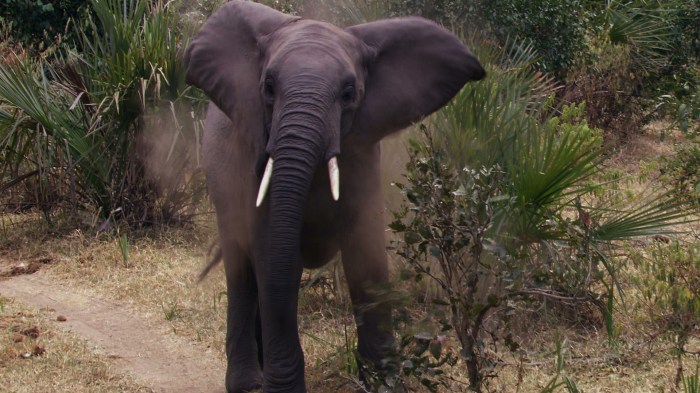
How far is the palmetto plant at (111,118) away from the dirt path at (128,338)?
3.91 ft

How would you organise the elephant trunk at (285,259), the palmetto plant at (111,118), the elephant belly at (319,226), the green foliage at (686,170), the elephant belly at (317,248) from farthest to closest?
the palmetto plant at (111,118)
the green foliage at (686,170)
the elephant belly at (317,248)
the elephant belly at (319,226)
the elephant trunk at (285,259)

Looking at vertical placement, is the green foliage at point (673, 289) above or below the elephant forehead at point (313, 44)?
below

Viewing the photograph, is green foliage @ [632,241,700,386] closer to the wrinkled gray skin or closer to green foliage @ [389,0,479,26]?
the wrinkled gray skin

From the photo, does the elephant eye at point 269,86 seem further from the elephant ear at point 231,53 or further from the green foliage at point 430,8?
the green foliage at point 430,8

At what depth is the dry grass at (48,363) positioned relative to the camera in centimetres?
539

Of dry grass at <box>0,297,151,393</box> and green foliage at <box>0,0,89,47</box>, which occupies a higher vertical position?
green foliage at <box>0,0,89,47</box>

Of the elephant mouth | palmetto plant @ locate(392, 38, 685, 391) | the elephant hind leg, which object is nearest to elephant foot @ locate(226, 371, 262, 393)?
the elephant hind leg

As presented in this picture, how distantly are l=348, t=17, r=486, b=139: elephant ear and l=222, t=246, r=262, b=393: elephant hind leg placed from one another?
Result: 47.1 inches

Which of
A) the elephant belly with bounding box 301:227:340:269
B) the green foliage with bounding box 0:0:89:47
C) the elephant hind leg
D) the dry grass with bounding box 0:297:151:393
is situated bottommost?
the dry grass with bounding box 0:297:151:393

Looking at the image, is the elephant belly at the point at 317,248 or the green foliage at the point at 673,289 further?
the green foliage at the point at 673,289

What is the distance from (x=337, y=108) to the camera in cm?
425

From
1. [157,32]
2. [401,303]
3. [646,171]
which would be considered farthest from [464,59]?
[646,171]

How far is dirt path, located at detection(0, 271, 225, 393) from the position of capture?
5.66 metres

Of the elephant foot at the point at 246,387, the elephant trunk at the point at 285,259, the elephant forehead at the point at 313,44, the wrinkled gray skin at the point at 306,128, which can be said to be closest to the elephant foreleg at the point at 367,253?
the wrinkled gray skin at the point at 306,128
